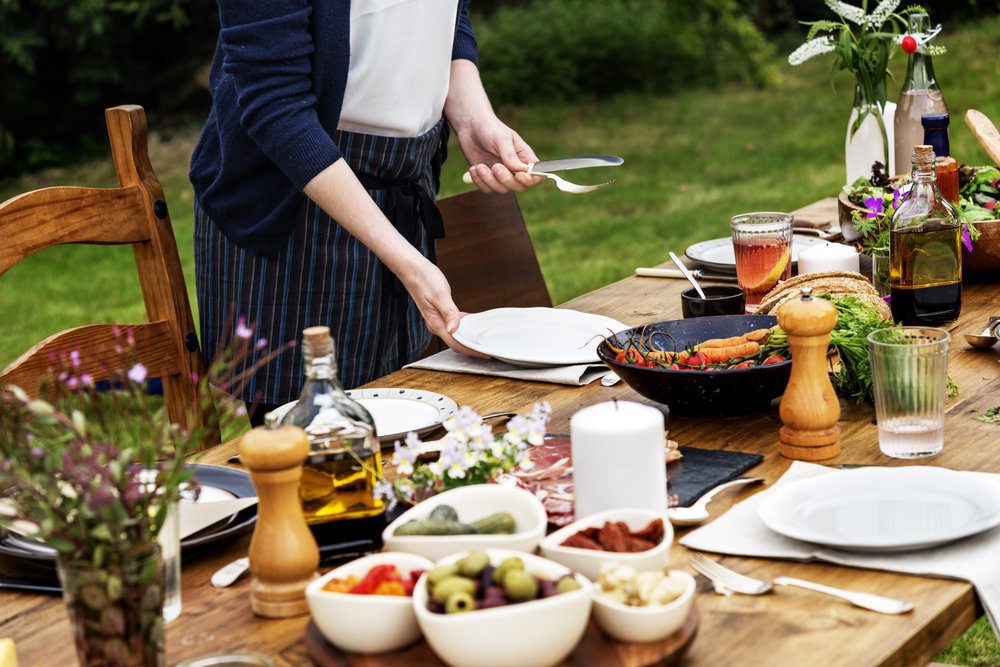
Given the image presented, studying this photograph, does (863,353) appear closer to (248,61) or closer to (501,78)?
(248,61)

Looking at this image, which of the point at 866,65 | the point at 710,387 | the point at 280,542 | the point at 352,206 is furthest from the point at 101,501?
the point at 866,65

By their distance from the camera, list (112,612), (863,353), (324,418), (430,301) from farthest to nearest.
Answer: (430,301) → (863,353) → (324,418) → (112,612)

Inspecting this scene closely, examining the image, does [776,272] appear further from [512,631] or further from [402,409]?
[512,631]

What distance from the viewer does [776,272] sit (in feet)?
7.15

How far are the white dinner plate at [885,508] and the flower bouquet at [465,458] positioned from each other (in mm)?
268

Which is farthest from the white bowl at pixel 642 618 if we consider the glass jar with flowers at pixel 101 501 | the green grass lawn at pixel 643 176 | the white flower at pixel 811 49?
the green grass lawn at pixel 643 176

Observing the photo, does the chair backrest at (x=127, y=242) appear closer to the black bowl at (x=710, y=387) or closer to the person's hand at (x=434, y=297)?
the person's hand at (x=434, y=297)

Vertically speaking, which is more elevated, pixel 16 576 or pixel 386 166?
pixel 386 166

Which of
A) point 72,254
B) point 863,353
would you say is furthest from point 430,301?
point 72,254

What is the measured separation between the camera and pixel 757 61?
981 cm

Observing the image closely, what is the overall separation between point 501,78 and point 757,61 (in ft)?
6.92

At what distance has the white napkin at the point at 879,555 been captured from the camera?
3.97 feet

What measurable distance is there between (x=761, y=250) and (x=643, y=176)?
20.6 feet

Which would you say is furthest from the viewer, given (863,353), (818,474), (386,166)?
(386,166)
